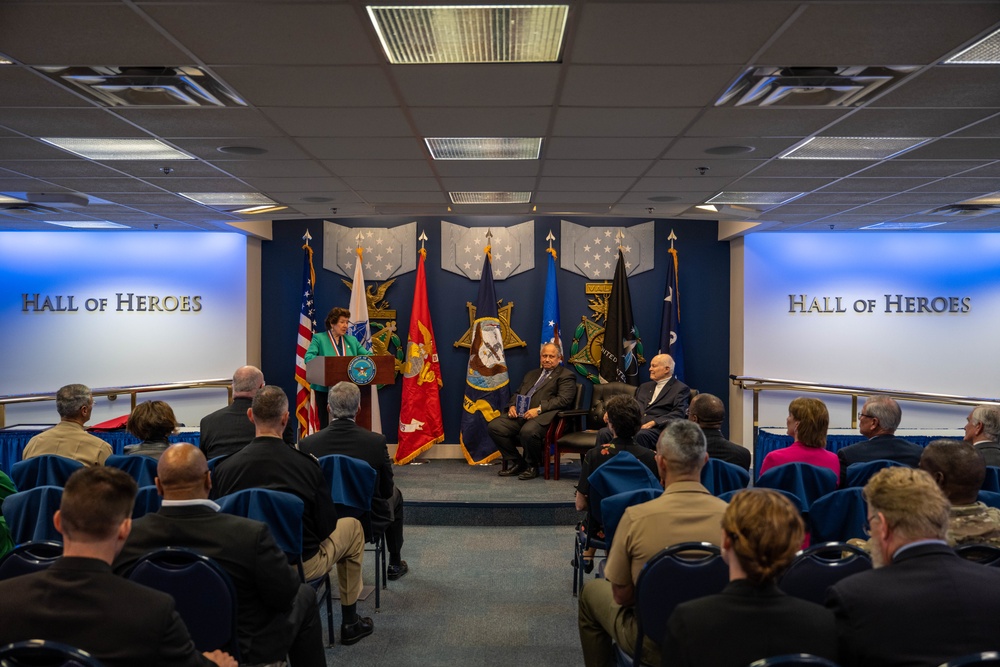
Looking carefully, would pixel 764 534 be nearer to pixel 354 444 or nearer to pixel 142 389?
pixel 354 444

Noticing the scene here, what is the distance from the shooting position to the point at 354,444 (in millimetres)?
4363

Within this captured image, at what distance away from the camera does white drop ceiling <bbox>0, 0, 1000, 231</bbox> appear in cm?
290

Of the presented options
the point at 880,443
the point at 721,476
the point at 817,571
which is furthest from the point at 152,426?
the point at 880,443

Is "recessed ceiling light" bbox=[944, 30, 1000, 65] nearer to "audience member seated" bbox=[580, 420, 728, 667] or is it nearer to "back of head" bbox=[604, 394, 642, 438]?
"audience member seated" bbox=[580, 420, 728, 667]

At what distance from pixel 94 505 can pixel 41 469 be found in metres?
2.49

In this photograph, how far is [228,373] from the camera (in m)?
9.34

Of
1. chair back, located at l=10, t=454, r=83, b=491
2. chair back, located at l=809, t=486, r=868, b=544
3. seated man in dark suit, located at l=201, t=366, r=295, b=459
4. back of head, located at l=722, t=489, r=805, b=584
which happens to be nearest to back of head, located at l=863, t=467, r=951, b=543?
back of head, located at l=722, t=489, r=805, b=584

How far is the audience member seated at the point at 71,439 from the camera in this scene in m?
4.27

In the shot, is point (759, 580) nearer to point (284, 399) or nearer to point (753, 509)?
point (753, 509)

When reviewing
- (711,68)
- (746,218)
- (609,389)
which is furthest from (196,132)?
(746,218)

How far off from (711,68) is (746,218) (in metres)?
4.90

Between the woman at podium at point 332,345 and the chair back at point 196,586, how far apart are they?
4764 mm

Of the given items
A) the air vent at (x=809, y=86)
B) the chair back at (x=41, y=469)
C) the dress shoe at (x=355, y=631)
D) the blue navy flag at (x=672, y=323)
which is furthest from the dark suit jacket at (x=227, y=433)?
the blue navy flag at (x=672, y=323)

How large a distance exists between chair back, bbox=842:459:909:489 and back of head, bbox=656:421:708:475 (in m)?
1.69
